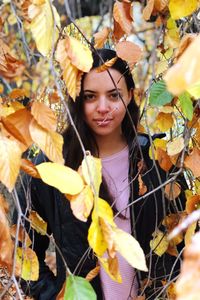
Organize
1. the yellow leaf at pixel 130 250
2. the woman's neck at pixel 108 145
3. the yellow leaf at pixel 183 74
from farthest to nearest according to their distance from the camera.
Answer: the woman's neck at pixel 108 145 < the yellow leaf at pixel 130 250 < the yellow leaf at pixel 183 74

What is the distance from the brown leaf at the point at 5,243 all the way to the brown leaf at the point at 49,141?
107mm

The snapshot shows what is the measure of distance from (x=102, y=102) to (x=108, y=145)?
0.63 feet

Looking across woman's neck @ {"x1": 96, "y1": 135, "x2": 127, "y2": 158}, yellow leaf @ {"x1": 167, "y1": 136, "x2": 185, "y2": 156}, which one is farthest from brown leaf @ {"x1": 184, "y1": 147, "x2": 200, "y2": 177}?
woman's neck @ {"x1": 96, "y1": 135, "x2": 127, "y2": 158}

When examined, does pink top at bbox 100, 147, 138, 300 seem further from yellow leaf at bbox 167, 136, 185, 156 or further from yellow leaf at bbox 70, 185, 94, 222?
yellow leaf at bbox 70, 185, 94, 222

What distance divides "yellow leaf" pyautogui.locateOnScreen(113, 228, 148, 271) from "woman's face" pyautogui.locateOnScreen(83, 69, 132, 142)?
0.61 meters

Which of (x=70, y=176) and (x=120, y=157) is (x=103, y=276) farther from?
(x=70, y=176)

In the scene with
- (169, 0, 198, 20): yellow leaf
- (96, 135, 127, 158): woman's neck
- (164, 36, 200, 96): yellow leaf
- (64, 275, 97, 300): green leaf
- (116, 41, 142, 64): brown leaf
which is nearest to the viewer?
(164, 36, 200, 96): yellow leaf

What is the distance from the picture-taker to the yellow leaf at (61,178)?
617 millimetres

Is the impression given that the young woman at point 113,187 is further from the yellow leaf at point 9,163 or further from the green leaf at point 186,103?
the yellow leaf at point 9,163

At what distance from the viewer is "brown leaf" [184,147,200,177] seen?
99 cm

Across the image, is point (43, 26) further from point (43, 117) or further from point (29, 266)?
point (29, 266)

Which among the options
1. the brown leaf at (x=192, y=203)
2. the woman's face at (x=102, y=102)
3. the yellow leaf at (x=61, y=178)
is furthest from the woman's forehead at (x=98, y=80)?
the yellow leaf at (x=61, y=178)

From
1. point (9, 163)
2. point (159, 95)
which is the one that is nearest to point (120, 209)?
point (159, 95)

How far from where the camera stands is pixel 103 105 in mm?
1164
